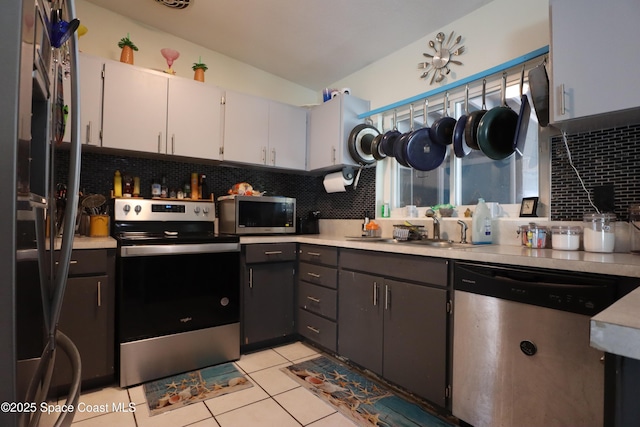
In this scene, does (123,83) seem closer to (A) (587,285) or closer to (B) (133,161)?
(B) (133,161)

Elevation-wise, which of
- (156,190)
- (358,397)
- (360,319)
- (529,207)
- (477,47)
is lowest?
(358,397)

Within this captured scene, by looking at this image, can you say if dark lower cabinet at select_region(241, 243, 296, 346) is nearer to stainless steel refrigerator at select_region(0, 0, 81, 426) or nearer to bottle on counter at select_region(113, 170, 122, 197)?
bottle on counter at select_region(113, 170, 122, 197)

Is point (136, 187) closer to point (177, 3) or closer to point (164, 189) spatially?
point (164, 189)

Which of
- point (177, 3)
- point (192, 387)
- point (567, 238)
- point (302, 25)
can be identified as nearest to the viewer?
point (567, 238)

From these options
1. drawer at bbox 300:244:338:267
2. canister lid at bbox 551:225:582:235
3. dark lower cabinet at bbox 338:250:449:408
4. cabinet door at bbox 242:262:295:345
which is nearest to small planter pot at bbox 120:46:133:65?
cabinet door at bbox 242:262:295:345

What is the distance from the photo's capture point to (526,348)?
1.30 meters

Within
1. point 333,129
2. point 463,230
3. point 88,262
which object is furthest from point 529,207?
point 88,262

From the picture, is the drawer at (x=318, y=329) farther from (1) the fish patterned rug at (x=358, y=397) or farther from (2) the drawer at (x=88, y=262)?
(2) the drawer at (x=88, y=262)

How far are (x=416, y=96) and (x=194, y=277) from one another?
2.03 metres

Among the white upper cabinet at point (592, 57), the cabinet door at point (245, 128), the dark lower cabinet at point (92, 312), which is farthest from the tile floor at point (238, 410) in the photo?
the white upper cabinet at point (592, 57)

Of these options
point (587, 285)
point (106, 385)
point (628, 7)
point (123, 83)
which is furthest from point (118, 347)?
point (628, 7)

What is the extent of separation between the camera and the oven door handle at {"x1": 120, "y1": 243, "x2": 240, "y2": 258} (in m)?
1.93

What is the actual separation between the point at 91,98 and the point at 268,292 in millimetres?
1790

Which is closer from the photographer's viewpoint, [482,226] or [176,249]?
[482,226]
